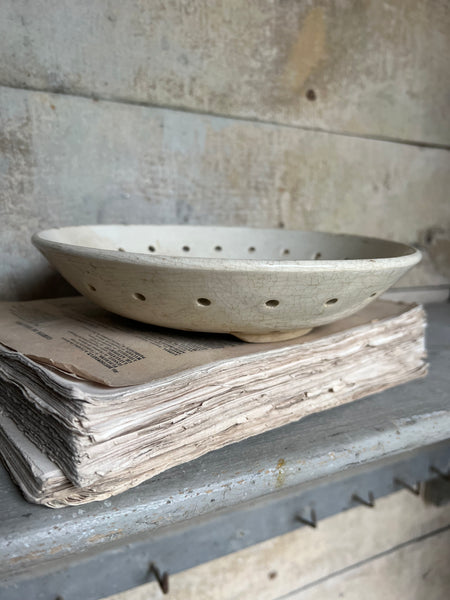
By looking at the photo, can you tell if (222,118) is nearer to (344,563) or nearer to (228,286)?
(228,286)

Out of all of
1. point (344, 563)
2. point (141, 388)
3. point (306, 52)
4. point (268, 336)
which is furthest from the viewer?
point (344, 563)

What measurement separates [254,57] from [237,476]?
0.82m

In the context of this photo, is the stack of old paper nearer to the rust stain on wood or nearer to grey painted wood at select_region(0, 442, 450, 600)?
grey painted wood at select_region(0, 442, 450, 600)

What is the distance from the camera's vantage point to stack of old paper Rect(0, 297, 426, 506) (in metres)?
0.41

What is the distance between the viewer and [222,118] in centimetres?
97

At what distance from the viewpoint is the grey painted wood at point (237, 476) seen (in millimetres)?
400

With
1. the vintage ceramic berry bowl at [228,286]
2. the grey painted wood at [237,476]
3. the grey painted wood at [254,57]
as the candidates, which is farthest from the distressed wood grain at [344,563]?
the grey painted wood at [254,57]

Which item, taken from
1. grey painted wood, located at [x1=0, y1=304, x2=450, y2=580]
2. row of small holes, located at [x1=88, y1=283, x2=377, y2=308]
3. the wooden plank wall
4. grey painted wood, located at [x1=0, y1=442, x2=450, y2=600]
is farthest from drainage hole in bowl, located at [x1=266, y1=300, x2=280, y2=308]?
A: the wooden plank wall

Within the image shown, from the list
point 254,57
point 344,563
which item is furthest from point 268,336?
point 344,563

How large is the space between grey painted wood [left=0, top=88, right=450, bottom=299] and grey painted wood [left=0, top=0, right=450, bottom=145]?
35 millimetres

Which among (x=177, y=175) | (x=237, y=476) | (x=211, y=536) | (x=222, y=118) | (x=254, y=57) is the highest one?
(x=254, y=57)

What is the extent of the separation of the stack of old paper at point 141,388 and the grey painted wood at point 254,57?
1.43 ft

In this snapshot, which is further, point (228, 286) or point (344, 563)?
point (344, 563)

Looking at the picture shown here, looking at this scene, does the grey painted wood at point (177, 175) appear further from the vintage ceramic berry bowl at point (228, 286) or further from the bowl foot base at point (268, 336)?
the bowl foot base at point (268, 336)
